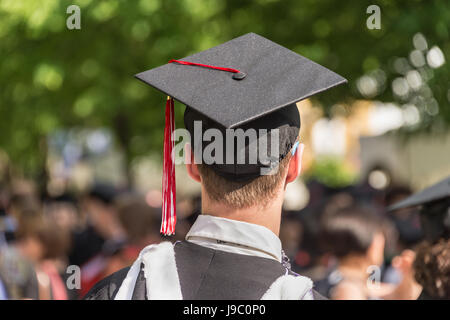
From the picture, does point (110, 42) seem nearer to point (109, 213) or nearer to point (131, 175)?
point (109, 213)

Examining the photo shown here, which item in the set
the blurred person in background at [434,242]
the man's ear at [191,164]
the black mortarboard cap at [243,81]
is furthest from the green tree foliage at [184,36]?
the man's ear at [191,164]

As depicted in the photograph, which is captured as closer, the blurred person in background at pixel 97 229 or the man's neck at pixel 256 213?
the man's neck at pixel 256 213

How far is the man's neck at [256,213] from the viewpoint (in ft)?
6.11

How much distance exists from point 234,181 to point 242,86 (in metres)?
0.34

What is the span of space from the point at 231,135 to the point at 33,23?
5.05 metres

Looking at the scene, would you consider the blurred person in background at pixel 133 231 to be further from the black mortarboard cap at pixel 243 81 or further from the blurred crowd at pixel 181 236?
the black mortarboard cap at pixel 243 81

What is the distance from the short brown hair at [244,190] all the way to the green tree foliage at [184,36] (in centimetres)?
410

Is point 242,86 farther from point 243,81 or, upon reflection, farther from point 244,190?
point 244,190

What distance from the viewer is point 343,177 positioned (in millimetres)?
27656

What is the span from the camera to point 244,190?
1.88 metres

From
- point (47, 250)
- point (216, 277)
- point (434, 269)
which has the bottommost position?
point (47, 250)

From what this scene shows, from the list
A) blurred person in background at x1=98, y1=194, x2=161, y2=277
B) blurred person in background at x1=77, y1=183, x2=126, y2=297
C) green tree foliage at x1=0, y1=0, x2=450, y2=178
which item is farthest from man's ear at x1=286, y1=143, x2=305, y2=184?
green tree foliage at x1=0, y1=0, x2=450, y2=178

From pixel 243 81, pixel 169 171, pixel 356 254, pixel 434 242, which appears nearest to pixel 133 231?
pixel 356 254
